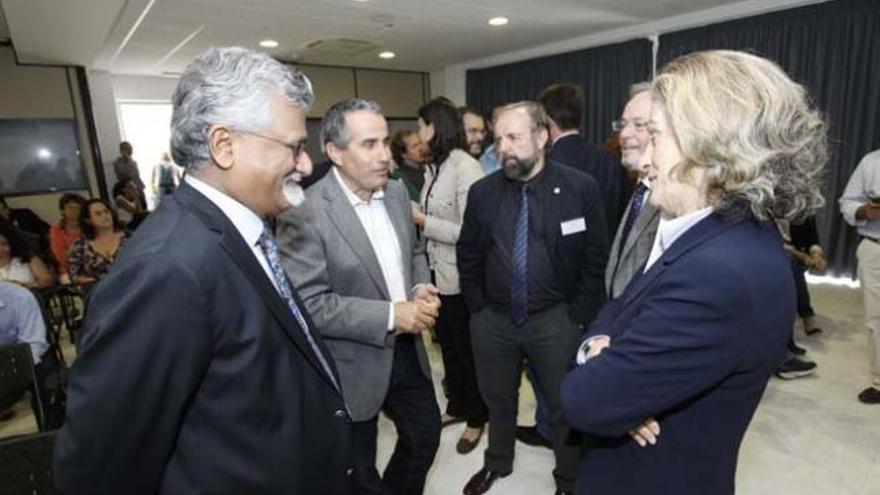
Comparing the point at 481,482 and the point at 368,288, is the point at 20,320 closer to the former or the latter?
the point at 368,288

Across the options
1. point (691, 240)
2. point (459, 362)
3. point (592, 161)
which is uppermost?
point (592, 161)

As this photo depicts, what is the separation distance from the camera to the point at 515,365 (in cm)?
214

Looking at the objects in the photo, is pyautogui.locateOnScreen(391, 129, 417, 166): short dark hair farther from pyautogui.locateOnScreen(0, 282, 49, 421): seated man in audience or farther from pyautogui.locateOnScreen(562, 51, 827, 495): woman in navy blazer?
pyautogui.locateOnScreen(562, 51, 827, 495): woman in navy blazer

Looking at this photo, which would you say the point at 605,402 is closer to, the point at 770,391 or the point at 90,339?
the point at 90,339

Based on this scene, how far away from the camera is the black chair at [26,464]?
1.27 m

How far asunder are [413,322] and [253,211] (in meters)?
0.69

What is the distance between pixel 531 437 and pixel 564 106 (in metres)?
1.68

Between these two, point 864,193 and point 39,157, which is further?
point 39,157

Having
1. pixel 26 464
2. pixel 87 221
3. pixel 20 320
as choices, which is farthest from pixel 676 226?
pixel 87 221

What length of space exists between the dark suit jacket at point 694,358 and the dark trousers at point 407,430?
2.97 feet

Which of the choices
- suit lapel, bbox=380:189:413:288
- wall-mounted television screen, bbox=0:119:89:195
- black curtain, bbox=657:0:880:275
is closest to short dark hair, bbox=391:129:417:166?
Result: suit lapel, bbox=380:189:413:288

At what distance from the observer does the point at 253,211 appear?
101cm

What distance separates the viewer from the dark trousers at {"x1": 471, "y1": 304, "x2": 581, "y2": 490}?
6.56 ft

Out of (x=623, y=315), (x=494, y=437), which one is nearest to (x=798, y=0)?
(x=494, y=437)
